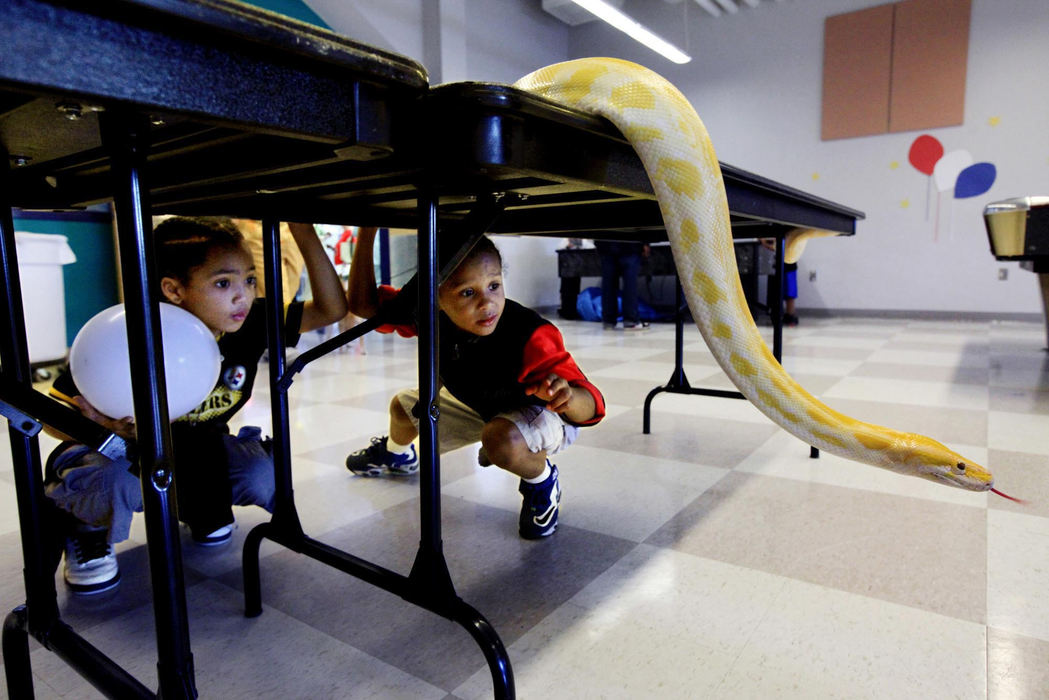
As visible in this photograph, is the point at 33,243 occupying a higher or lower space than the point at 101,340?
higher

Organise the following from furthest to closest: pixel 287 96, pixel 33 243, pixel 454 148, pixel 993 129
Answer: pixel 993 129 → pixel 33 243 → pixel 454 148 → pixel 287 96

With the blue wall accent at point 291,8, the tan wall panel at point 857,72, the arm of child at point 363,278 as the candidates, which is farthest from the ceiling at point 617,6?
the arm of child at point 363,278

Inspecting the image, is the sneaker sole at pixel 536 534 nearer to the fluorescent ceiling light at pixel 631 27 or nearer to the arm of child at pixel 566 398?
the arm of child at pixel 566 398

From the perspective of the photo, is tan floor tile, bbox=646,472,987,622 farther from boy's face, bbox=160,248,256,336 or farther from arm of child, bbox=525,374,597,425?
boy's face, bbox=160,248,256,336

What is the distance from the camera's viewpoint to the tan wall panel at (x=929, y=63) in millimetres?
5707

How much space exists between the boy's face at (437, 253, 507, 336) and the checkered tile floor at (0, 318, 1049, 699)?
0.42 metres

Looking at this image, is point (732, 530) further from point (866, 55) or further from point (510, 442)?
point (866, 55)

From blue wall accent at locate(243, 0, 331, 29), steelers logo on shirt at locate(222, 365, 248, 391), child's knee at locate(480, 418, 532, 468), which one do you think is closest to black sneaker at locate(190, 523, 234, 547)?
steelers logo on shirt at locate(222, 365, 248, 391)

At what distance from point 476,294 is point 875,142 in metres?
6.37

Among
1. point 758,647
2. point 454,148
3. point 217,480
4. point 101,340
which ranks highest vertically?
point 454,148

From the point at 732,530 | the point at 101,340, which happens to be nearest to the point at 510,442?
the point at 732,530

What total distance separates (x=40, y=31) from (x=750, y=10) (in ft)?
25.4

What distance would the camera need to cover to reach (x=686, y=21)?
7070 millimetres

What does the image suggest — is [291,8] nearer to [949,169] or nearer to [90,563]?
[90,563]
